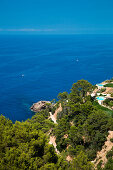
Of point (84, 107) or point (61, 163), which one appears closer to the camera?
point (61, 163)

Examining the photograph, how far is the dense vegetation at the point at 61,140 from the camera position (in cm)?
2117

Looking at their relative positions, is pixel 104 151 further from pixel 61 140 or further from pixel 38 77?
pixel 38 77

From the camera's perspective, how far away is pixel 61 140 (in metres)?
39.6

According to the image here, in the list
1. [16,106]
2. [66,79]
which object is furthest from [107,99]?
[66,79]

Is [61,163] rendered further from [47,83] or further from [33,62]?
[33,62]

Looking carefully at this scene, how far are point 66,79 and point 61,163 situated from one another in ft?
269

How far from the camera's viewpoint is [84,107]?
42.0m

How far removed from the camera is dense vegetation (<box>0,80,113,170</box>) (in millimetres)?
21172

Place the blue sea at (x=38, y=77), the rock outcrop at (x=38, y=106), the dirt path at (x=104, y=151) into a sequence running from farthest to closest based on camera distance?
the blue sea at (x=38, y=77)
the rock outcrop at (x=38, y=106)
the dirt path at (x=104, y=151)

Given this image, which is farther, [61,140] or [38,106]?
[38,106]

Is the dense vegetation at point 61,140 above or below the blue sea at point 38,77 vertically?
below

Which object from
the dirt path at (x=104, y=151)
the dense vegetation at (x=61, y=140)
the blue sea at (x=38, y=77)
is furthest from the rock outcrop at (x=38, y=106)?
the dirt path at (x=104, y=151)

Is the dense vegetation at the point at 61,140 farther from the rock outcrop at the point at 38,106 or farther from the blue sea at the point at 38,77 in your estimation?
the blue sea at the point at 38,77

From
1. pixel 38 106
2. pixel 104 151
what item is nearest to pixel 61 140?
pixel 104 151
